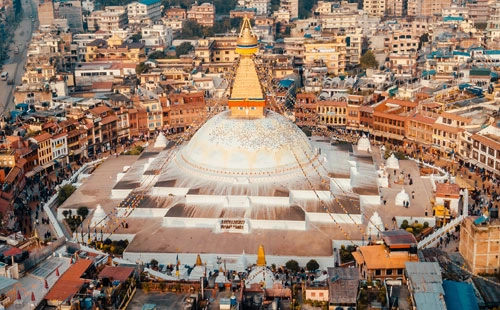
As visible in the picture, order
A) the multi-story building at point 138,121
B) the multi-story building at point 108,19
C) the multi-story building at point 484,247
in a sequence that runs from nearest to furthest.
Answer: the multi-story building at point 484,247, the multi-story building at point 138,121, the multi-story building at point 108,19

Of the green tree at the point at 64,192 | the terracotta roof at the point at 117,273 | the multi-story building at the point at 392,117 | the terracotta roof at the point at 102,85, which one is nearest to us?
the terracotta roof at the point at 117,273

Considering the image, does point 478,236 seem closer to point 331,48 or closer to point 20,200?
point 20,200

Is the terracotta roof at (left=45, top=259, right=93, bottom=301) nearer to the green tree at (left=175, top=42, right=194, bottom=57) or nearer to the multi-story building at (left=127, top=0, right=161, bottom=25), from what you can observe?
the green tree at (left=175, top=42, right=194, bottom=57)

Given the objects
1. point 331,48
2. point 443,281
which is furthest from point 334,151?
point 331,48

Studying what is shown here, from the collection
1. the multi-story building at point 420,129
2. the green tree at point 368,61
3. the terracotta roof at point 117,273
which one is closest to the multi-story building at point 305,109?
the multi-story building at point 420,129

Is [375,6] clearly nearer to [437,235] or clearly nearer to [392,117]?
[392,117]

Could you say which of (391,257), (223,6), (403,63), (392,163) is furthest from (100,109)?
(223,6)

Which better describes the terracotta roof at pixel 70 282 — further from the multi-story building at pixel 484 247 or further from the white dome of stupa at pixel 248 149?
the white dome of stupa at pixel 248 149

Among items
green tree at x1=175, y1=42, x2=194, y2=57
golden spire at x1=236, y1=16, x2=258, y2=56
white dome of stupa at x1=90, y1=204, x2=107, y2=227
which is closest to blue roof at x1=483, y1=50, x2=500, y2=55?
green tree at x1=175, y1=42, x2=194, y2=57
